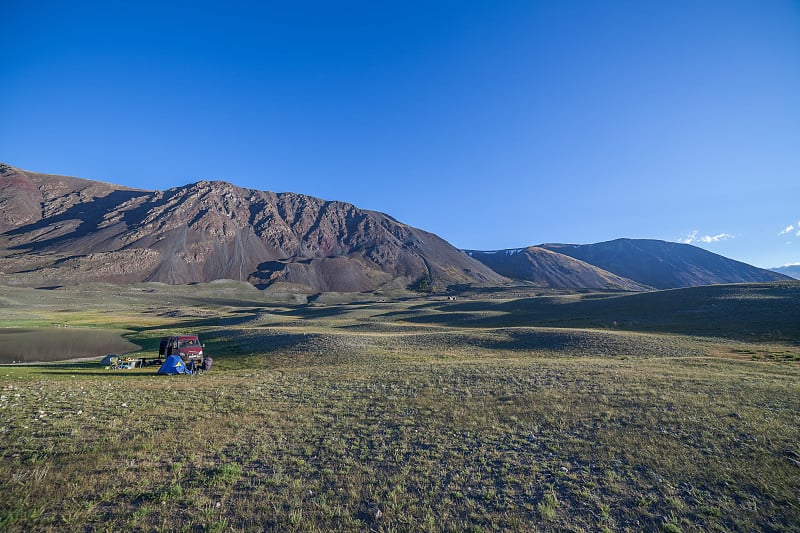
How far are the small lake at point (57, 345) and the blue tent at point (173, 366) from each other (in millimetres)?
21159

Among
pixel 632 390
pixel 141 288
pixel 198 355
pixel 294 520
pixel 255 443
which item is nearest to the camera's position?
pixel 294 520

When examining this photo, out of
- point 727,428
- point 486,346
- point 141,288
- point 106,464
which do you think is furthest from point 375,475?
point 141,288

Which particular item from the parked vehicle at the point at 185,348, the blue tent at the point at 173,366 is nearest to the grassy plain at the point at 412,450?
the blue tent at the point at 173,366

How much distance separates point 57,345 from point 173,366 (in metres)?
35.2

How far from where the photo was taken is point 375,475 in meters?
9.64

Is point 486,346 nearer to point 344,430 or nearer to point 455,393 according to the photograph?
point 455,393

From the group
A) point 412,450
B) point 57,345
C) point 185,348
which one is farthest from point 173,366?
point 57,345

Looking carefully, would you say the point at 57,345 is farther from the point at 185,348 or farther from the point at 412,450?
the point at 412,450

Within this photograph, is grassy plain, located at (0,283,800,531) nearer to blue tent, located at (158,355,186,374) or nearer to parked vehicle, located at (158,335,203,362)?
blue tent, located at (158,355,186,374)

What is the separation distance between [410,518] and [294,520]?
2.41 meters

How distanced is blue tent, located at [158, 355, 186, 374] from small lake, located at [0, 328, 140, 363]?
2116cm

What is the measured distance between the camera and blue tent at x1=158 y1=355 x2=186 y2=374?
90.4 ft

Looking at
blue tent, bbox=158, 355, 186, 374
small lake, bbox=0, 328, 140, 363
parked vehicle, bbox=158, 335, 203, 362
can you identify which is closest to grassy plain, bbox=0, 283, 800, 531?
blue tent, bbox=158, 355, 186, 374

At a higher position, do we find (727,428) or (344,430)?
(727,428)
